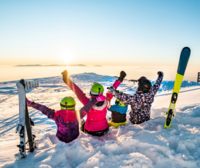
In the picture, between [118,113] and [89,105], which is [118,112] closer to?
[118,113]

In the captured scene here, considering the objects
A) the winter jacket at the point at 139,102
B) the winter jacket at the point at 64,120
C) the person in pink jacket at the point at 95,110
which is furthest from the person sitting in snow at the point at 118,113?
the winter jacket at the point at 64,120

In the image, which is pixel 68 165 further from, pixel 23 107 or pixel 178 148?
pixel 178 148

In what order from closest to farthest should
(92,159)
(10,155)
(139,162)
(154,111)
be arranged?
(139,162)
(92,159)
(10,155)
(154,111)

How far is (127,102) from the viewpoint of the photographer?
3299mm

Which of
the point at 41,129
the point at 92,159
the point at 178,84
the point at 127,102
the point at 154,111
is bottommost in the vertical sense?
the point at 41,129

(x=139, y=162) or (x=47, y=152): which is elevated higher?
(x=139, y=162)

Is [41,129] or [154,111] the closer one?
[41,129]

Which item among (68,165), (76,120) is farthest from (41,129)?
(68,165)

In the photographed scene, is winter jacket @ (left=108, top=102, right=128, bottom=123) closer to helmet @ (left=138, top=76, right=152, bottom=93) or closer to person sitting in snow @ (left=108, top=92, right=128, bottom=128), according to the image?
person sitting in snow @ (left=108, top=92, right=128, bottom=128)

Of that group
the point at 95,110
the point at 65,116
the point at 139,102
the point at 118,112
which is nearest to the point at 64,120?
the point at 65,116

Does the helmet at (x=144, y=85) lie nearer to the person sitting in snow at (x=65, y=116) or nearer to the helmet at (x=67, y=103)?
the person sitting in snow at (x=65, y=116)

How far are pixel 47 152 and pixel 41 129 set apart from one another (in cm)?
277

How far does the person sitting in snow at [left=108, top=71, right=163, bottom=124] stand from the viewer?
320 centimetres

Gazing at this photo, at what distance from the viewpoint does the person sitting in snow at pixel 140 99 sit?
3.20 m
